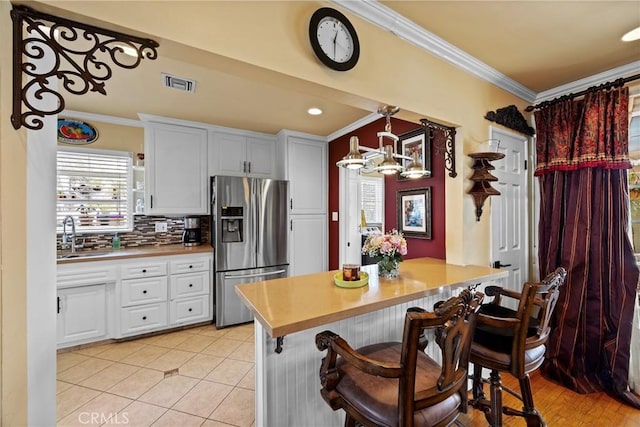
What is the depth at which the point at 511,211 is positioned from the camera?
2.42 metres

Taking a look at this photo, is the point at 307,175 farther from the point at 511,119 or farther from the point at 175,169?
the point at 511,119

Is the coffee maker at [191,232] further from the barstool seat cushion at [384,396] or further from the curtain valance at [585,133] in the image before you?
the curtain valance at [585,133]

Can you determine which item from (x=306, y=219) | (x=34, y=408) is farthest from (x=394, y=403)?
(x=306, y=219)

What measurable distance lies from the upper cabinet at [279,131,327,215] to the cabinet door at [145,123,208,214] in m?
1.08

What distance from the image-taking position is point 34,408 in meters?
0.88

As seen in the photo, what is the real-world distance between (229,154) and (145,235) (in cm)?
148

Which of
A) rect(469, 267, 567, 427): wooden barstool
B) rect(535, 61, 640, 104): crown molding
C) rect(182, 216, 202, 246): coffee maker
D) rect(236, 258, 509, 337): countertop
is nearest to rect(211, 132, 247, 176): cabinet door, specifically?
rect(182, 216, 202, 246): coffee maker

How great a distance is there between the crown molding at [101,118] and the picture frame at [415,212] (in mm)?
3218

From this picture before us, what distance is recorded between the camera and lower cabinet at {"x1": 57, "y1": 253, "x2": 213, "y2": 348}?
2.62 meters

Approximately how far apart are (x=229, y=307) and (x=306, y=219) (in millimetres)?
1486

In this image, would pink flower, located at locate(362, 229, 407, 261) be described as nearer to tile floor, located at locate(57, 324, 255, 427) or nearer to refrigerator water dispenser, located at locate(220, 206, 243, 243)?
tile floor, located at locate(57, 324, 255, 427)

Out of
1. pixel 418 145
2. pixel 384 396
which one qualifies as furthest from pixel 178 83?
pixel 384 396

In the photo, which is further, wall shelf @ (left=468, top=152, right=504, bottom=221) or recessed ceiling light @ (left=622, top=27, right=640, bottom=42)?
wall shelf @ (left=468, top=152, right=504, bottom=221)

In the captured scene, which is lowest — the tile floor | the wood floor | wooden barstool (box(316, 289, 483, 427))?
the wood floor
